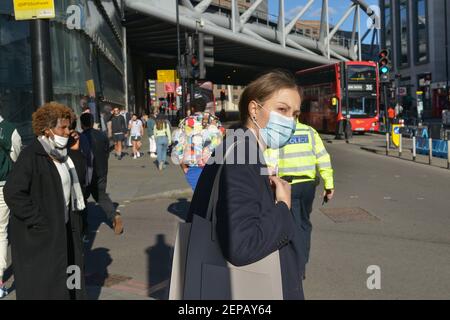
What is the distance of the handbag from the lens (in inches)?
78.2

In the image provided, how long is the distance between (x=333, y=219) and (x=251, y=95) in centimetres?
648

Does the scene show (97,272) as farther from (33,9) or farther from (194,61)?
(194,61)

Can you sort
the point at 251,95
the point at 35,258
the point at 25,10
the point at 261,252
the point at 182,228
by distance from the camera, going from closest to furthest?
the point at 261,252 → the point at 182,228 → the point at 251,95 → the point at 35,258 → the point at 25,10

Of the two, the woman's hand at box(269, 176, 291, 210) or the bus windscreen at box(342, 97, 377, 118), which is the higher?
the bus windscreen at box(342, 97, 377, 118)

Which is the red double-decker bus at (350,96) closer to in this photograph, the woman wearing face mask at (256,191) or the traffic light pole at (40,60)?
the traffic light pole at (40,60)

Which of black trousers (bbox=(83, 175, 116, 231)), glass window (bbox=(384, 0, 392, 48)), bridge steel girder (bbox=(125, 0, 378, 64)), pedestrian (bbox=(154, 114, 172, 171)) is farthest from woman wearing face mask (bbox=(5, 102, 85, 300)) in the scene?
glass window (bbox=(384, 0, 392, 48))

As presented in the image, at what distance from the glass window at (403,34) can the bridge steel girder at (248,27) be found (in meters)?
4.53

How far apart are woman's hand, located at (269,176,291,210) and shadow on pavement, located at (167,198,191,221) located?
22.3 ft

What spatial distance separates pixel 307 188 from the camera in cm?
541

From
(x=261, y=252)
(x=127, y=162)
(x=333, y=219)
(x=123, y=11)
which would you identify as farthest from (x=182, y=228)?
(x=123, y=11)

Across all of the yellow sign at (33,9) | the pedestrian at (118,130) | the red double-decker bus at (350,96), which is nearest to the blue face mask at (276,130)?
the yellow sign at (33,9)

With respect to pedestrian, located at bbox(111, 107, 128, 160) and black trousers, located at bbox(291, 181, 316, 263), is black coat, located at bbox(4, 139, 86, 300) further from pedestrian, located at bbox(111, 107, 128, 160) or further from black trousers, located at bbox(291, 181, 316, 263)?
pedestrian, located at bbox(111, 107, 128, 160)

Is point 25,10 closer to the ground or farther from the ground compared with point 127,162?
farther from the ground
